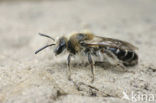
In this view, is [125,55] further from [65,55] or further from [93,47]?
[65,55]

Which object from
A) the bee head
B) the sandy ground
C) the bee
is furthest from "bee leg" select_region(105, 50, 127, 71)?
the bee head

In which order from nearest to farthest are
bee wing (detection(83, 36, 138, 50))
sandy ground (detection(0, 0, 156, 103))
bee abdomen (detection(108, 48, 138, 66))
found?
1. sandy ground (detection(0, 0, 156, 103))
2. bee wing (detection(83, 36, 138, 50))
3. bee abdomen (detection(108, 48, 138, 66))

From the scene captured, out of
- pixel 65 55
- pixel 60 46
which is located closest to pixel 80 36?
pixel 60 46

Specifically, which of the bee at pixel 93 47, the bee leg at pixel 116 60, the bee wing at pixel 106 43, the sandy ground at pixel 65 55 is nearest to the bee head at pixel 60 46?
the bee at pixel 93 47

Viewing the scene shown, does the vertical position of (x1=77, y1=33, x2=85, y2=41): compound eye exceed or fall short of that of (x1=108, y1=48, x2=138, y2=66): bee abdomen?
it exceeds it

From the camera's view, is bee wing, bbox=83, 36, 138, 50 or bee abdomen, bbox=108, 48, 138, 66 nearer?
bee wing, bbox=83, 36, 138, 50

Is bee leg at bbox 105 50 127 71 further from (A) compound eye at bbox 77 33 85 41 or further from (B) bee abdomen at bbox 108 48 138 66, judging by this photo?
(A) compound eye at bbox 77 33 85 41

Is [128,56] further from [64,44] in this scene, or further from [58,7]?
[58,7]

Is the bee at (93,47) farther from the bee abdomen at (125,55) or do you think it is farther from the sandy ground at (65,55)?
the sandy ground at (65,55)
